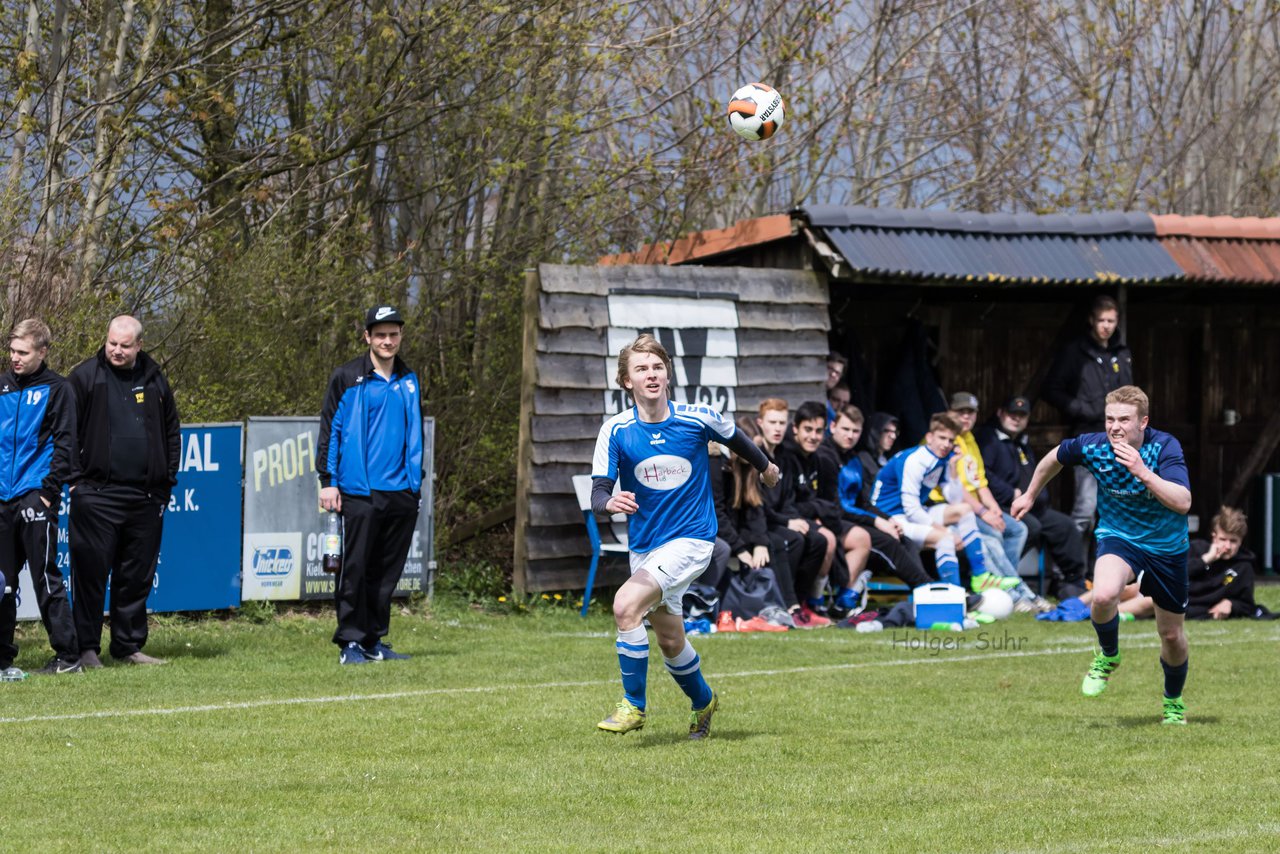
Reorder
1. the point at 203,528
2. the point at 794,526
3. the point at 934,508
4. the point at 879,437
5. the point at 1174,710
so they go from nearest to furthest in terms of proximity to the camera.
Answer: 1. the point at 1174,710
2. the point at 203,528
3. the point at 794,526
4. the point at 934,508
5. the point at 879,437

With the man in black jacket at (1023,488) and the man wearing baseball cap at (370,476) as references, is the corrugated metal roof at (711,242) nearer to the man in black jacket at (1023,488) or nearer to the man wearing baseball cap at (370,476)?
the man in black jacket at (1023,488)

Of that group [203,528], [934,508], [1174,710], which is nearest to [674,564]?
[1174,710]

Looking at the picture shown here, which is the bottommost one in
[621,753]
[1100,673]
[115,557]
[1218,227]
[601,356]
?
[621,753]

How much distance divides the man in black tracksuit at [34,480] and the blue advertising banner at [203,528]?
6.69 feet

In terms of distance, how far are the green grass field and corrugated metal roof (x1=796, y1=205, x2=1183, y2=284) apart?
173 inches

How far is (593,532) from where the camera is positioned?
47.2 feet

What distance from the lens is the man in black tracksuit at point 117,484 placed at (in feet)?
34.9

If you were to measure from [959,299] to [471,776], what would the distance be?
11778 mm

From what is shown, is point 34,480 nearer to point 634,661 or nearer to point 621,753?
point 634,661

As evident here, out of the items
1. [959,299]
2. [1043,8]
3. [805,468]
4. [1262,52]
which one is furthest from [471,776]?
[1262,52]

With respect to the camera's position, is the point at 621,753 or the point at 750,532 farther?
the point at 750,532

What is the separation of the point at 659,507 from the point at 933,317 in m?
10.2

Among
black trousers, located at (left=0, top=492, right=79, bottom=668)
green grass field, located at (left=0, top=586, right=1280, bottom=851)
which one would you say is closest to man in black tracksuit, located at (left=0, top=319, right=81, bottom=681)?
black trousers, located at (left=0, top=492, right=79, bottom=668)

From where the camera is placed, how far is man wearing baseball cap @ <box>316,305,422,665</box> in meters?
11.3
